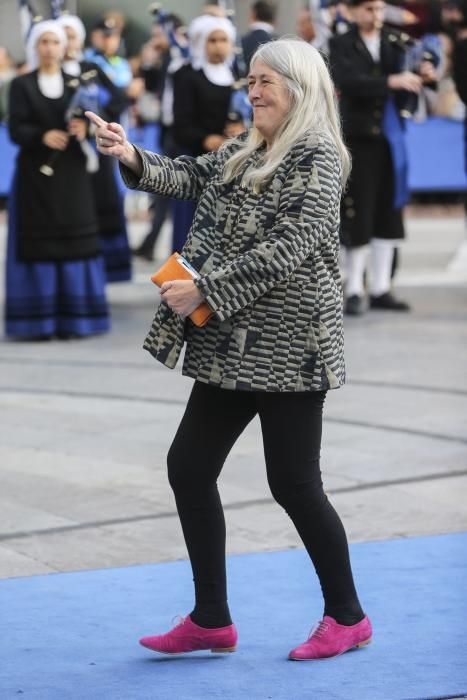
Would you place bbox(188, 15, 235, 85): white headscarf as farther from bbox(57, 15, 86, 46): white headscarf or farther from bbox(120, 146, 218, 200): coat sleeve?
bbox(120, 146, 218, 200): coat sleeve

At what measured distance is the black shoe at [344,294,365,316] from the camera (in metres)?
10.7

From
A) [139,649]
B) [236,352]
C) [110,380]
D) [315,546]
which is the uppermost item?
[236,352]

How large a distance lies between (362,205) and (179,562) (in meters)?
5.81

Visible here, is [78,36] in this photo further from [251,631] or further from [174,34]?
[251,631]

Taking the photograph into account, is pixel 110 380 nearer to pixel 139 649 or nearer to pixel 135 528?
pixel 135 528

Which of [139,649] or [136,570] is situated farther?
[136,570]

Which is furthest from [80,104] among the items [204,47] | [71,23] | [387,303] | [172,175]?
[172,175]

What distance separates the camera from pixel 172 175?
4148 mm

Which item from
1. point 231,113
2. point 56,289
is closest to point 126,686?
point 56,289

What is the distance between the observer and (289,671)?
405 cm

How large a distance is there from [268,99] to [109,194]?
7244 millimetres

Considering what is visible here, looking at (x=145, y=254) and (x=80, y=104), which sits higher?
(x=80, y=104)

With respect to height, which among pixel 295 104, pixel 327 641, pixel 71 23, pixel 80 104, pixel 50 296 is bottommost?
pixel 50 296

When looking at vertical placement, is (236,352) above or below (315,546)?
above
